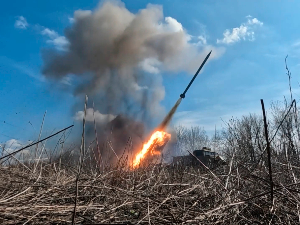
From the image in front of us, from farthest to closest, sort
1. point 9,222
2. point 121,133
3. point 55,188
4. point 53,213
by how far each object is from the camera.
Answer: point 121,133 → point 55,188 → point 53,213 → point 9,222

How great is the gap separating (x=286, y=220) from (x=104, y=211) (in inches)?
60.5

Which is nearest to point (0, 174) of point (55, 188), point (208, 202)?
point (55, 188)

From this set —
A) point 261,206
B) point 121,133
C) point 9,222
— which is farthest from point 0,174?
point 121,133

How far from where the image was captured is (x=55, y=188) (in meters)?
2.42

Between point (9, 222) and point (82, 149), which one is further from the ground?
point (82, 149)

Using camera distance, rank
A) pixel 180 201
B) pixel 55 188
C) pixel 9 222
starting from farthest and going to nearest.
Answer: pixel 180 201
pixel 55 188
pixel 9 222

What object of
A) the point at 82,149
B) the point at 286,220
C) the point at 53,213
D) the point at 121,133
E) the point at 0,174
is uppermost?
the point at 121,133

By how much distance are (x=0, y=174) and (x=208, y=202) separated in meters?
2.64

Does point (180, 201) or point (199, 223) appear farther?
point (180, 201)

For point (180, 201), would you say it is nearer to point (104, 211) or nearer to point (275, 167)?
point (104, 211)

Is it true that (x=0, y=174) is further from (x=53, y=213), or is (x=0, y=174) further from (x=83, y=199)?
(x=53, y=213)

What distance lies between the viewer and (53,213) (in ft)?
6.14

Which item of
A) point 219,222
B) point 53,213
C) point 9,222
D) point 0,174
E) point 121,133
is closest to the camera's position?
point 9,222

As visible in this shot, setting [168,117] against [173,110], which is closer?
[173,110]
